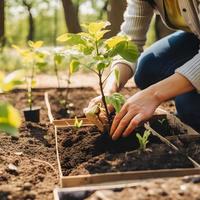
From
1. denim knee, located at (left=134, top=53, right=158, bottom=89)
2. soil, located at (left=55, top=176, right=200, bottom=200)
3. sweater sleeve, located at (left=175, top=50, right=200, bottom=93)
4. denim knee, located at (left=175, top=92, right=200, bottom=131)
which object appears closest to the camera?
soil, located at (left=55, top=176, right=200, bottom=200)

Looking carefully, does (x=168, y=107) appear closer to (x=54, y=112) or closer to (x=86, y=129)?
(x=54, y=112)

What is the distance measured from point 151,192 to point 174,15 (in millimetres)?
1587

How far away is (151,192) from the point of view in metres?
1.59

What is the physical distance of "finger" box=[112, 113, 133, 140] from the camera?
7.14ft

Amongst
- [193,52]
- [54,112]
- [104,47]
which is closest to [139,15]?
[193,52]

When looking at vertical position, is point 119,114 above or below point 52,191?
above

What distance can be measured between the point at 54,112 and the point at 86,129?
1216 millimetres

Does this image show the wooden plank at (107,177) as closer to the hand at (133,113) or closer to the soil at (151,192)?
the soil at (151,192)

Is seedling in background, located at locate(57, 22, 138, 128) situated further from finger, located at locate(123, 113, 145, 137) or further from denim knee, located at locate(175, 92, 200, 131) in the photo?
denim knee, located at locate(175, 92, 200, 131)

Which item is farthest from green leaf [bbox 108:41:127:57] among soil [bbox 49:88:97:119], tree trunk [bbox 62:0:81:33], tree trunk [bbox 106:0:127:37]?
tree trunk [bbox 62:0:81:33]

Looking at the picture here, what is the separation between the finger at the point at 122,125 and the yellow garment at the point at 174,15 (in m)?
0.95

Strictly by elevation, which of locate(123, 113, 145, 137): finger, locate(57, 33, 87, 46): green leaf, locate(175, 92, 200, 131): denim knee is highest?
locate(57, 33, 87, 46): green leaf

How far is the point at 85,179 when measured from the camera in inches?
73.3

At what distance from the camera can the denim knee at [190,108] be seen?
9.77ft
